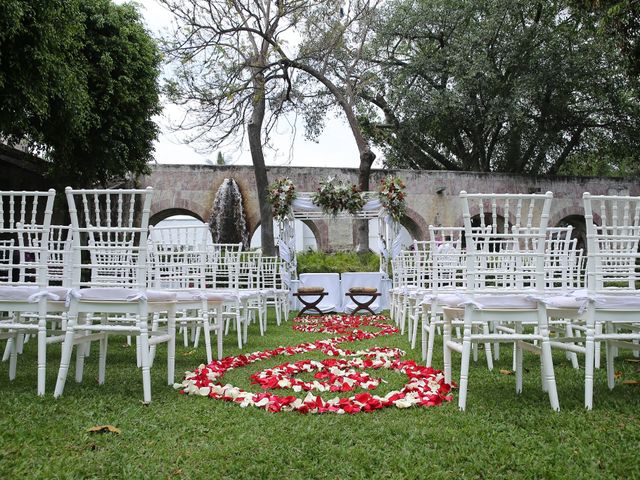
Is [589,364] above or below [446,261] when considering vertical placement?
below

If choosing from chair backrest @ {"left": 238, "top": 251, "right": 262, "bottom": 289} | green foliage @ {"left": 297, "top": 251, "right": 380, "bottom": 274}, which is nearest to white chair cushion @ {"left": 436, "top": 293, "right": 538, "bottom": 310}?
chair backrest @ {"left": 238, "top": 251, "right": 262, "bottom": 289}

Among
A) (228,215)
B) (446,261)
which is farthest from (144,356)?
(228,215)

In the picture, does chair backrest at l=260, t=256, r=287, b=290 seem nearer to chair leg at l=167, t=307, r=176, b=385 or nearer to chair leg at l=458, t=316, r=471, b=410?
chair leg at l=167, t=307, r=176, b=385

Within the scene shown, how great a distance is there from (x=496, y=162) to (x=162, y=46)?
11978 millimetres

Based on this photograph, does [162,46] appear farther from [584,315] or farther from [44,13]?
[584,315]

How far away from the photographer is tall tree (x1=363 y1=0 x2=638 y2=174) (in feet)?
53.8

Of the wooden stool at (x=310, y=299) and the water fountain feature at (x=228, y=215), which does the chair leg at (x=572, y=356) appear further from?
the water fountain feature at (x=228, y=215)

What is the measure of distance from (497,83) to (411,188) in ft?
12.9

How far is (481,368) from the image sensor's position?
4.12 metres

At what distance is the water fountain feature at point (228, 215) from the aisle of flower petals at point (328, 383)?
38.7ft

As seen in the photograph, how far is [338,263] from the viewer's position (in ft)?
42.9

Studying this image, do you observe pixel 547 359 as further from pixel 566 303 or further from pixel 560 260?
pixel 560 260

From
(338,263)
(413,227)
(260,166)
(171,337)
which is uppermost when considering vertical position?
(260,166)

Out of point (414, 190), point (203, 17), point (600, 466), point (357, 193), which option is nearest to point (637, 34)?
point (357, 193)
